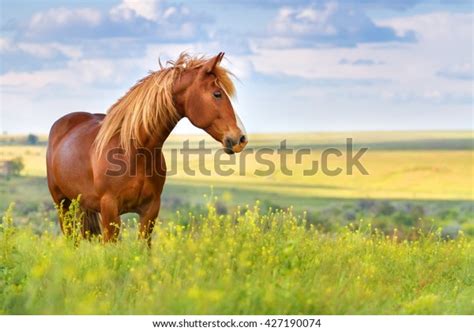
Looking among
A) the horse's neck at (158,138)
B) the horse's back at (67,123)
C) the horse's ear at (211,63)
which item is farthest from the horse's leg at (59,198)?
the horse's ear at (211,63)

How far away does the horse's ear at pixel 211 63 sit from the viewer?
31.6 feet

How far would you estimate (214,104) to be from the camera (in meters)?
9.60

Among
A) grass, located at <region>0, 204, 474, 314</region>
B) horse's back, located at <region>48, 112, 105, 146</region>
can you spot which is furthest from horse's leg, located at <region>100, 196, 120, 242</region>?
horse's back, located at <region>48, 112, 105, 146</region>

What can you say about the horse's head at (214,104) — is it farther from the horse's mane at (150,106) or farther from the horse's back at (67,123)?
the horse's back at (67,123)

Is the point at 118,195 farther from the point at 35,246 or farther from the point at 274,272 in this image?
the point at 274,272

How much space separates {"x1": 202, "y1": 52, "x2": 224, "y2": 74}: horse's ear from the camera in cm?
964

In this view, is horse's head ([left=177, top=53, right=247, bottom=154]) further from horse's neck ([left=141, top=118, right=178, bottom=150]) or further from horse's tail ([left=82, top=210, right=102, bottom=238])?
horse's tail ([left=82, top=210, right=102, bottom=238])

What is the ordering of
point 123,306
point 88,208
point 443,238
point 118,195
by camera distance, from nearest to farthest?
point 123,306 < point 118,195 < point 88,208 < point 443,238

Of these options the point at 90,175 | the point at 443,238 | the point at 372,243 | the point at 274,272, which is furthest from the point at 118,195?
the point at 443,238

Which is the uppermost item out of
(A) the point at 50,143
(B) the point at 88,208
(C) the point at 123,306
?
(A) the point at 50,143

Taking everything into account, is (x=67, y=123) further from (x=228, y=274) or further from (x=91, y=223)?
(x=228, y=274)

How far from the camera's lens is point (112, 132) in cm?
1026

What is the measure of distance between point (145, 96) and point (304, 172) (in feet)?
9.18

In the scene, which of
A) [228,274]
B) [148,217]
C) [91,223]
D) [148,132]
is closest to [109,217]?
[148,217]
